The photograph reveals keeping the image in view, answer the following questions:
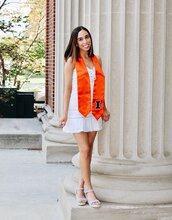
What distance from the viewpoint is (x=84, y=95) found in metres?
6.73

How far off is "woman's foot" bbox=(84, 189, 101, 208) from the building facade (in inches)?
6.3

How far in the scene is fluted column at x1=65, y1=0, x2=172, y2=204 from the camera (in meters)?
7.02

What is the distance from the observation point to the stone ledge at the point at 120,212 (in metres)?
6.79

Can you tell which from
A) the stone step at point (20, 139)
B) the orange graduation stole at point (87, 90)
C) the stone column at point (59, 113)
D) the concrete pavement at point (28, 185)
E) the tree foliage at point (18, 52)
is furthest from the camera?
the tree foliage at point (18, 52)

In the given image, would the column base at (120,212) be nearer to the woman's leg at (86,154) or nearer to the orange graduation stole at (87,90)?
the woman's leg at (86,154)

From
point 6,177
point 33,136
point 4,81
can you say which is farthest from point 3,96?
point 6,177

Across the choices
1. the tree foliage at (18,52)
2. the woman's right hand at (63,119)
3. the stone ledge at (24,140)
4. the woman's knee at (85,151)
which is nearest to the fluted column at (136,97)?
the woman's knee at (85,151)

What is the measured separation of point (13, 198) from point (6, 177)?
166 centimetres

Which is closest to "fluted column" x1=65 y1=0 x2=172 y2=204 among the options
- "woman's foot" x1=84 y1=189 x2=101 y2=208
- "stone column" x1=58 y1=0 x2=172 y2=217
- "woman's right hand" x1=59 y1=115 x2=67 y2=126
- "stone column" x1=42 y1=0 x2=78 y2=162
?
"stone column" x1=58 y1=0 x2=172 y2=217

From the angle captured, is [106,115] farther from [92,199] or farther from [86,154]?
Result: [92,199]

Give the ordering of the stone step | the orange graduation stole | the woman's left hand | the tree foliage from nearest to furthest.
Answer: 1. the orange graduation stole
2. the woman's left hand
3. the stone step
4. the tree foliage

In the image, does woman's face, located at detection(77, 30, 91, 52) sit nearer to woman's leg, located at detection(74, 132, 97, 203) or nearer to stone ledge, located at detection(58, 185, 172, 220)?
woman's leg, located at detection(74, 132, 97, 203)

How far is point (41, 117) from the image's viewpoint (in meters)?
16.1

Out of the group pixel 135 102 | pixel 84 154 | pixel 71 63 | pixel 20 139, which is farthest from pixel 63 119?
pixel 20 139
